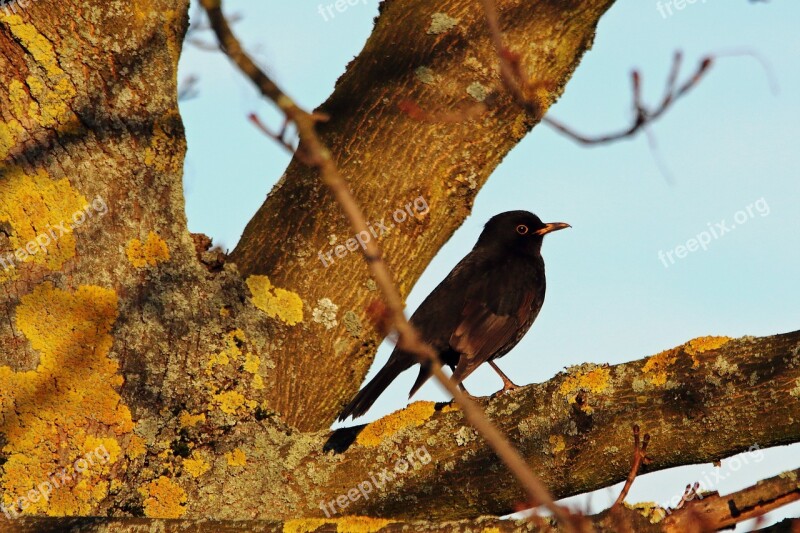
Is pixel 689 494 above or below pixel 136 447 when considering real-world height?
below

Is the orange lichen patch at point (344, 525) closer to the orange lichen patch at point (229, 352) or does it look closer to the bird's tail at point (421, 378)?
the orange lichen patch at point (229, 352)

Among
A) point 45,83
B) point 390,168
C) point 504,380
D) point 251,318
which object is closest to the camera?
point 45,83

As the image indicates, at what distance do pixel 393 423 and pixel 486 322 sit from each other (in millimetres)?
2140

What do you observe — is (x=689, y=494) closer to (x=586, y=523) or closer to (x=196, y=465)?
(x=586, y=523)

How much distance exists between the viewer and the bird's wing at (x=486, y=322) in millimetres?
5625

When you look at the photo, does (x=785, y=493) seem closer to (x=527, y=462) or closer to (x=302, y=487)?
(x=527, y=462)

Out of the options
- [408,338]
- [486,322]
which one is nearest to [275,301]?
[486,322]

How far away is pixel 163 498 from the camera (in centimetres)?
363

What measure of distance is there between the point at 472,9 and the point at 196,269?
1.70 meters

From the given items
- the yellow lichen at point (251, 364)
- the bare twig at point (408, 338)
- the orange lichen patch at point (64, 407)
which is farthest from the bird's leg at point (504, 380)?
the bare twig at point (408, 338)

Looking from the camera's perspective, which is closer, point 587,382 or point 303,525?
point 303,525

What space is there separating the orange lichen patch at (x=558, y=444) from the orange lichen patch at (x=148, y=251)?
1751 mm

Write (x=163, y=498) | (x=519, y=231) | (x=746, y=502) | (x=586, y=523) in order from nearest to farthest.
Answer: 1. (x=586, y=523)
2. (x=746, y=502)
3. (x=163, y=498)
4. (x=519, y=231)

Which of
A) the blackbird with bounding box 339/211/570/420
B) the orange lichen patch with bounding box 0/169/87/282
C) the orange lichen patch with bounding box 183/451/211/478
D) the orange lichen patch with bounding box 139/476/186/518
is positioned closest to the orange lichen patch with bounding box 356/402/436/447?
the orange lichen patch with bounding box 183/451/211/478
